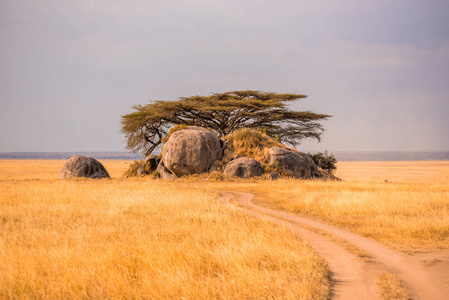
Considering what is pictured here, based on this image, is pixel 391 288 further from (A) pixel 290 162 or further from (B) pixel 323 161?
(B) pixel 323 161

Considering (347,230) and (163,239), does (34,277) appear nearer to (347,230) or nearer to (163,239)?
(163,239)

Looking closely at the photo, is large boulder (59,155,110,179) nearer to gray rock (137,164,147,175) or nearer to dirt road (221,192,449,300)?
gray rock (137,164,147,175)

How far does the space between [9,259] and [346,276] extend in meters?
6.78

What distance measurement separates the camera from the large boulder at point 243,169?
28234mm

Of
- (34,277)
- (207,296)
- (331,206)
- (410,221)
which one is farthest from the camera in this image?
(331,206)

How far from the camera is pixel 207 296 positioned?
18.5 feet

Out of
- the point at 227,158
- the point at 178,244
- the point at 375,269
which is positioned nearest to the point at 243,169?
the point at 227,158

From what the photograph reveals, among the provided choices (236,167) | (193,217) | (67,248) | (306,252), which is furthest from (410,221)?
(236,167)

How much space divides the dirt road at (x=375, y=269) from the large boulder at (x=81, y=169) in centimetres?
2558

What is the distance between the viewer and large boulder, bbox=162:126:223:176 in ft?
96.4

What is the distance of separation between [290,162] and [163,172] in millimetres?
10933

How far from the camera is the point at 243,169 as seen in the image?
93.4 feet

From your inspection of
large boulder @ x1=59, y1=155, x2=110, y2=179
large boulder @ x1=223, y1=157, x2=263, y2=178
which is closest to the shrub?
large boulder @ x1=59, y1=155, x2=110, y2=179

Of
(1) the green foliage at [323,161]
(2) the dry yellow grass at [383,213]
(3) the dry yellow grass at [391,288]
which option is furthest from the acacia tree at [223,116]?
(3) the dry yellow grass at [391,288]
